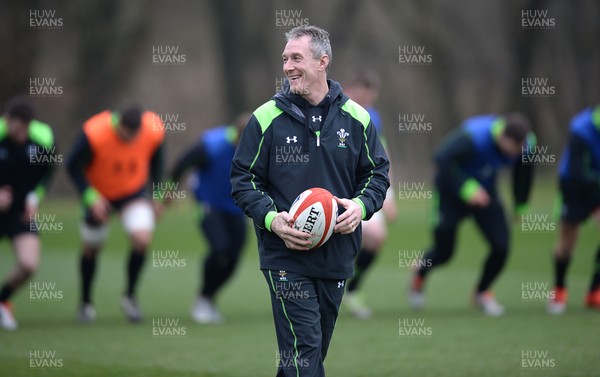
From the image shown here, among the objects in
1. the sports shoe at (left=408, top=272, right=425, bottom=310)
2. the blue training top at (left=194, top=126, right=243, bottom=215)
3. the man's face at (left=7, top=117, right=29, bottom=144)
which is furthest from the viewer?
the sports shoe at (left=408, top=272, right=425, bottom=310)

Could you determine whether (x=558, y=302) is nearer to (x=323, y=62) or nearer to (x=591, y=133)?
(x=591, y=133)

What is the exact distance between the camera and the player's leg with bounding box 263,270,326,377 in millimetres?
5656

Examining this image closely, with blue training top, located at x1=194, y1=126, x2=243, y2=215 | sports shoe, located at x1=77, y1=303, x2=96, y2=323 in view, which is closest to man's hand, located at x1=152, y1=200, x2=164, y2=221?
blue training top, located at x1=194, y1=126, x2=243, y2=215

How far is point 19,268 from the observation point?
10492mm

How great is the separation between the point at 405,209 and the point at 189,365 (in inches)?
670

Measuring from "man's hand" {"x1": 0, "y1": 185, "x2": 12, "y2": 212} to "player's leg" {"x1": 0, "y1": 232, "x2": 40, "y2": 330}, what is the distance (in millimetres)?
330

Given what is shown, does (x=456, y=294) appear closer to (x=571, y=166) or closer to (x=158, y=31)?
(x=571, y=166)

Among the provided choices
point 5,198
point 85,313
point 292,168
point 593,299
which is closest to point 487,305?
point 593,299

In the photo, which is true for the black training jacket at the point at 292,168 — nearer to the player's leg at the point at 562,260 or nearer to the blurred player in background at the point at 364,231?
the blurred player in background at the point at 364,231

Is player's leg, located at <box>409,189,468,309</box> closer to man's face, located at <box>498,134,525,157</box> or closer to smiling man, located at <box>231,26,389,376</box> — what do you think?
man's face, located at <box>498,134,525,157</box>

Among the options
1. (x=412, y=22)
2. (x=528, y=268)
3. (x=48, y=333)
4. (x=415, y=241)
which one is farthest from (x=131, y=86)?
(x=48, y=333)

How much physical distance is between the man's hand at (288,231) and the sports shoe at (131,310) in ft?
18.2

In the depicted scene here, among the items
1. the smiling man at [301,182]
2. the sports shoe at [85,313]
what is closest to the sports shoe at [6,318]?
the sports shoe at [85,313]

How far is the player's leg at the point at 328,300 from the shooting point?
5887 millimetres
